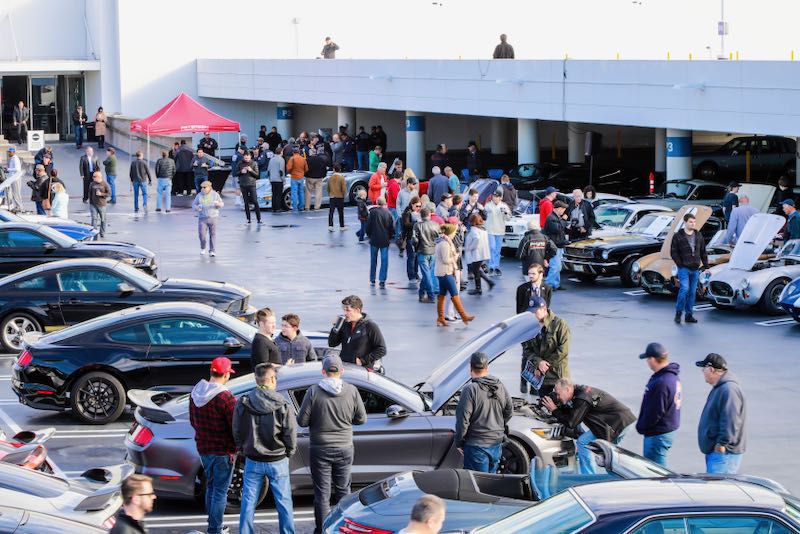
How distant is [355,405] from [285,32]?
52.0 meters

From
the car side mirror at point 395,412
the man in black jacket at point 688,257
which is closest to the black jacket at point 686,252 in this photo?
the man in black jacket at point 688,257

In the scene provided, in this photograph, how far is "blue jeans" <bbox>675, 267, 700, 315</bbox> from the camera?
19484 millimetres

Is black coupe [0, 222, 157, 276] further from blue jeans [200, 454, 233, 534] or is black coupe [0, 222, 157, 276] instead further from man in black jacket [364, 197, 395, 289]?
blue jeans [200, 454, 233, 534]

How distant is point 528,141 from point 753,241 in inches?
705

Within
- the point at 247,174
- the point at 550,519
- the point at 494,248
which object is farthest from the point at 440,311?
the point at 247,174

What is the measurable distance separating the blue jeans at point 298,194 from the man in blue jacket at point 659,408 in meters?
25.0

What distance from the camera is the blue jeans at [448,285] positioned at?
19.3m

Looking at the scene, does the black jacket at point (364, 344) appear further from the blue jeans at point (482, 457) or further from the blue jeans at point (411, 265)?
the blue jeans at point (411, 265)

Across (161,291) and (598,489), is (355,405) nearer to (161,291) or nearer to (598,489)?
(598,489)

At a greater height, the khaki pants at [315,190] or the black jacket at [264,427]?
the khaki pants at [315,190]

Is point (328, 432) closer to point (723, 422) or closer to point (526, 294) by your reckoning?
point (723, 422)

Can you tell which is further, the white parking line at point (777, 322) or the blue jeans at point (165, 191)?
the blue jeans at point (165, 191)

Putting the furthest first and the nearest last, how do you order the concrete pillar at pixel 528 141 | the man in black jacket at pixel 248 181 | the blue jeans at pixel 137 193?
the concrete pillar at pixel 528 141 → the blue jeans at pixel 137 193 → the man in black jacket at pixel 248 181

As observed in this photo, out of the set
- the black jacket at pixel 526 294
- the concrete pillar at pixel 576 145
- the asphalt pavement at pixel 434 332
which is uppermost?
the concrete pillar at pixel 576 145
